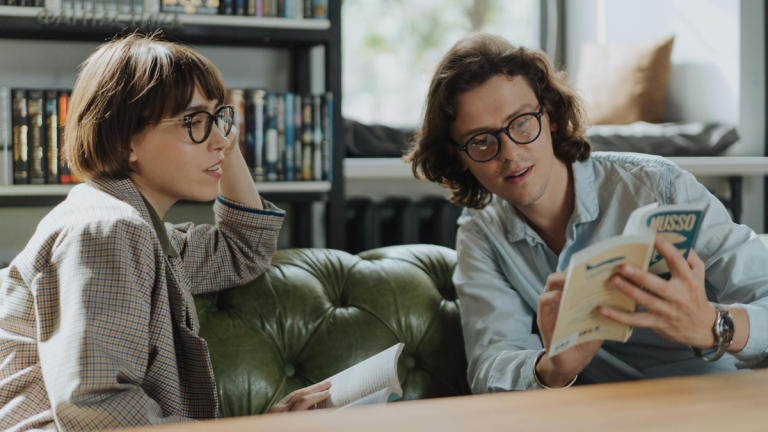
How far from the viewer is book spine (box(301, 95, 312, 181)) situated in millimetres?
1978

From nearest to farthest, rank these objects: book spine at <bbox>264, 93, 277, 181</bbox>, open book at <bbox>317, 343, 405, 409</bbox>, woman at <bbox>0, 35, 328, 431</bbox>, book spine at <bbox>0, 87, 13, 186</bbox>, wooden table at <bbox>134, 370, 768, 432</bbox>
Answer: wooden table at <bbox>134, 370, 768, 432</bbox> < woman at <bbox>0, 35, 328, 431</bbox> < open book at <bbox>317, 343, 405, 409</bbox> < book spine at <bbox>0, 87, 13, 186</bbox> < book spine at <bbox>264, 93, 277, 181</bbox>

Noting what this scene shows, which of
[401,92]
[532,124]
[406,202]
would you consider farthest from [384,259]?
[401,92]

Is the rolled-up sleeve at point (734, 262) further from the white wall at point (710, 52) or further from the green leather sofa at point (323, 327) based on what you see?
the white wall at point (710, 52)

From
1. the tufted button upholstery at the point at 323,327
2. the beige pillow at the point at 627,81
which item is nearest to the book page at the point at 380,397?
the tufted button upholstery at the point at 323,327

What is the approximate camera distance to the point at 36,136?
172 cm

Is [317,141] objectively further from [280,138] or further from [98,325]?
[98,325]

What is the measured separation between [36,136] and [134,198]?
78 centimetres

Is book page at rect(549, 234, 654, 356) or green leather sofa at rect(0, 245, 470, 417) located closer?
book page at rect(549, 234, 654, 356)

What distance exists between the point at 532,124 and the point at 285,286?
653mm

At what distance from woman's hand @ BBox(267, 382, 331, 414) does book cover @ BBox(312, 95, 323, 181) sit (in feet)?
3.05

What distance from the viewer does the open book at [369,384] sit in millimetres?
1003

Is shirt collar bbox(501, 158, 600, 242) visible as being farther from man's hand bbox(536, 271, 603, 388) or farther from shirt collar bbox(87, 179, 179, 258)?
shirt collar bbox(87, 179, 179, 258)

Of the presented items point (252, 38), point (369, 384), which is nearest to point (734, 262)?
point (369, 384)

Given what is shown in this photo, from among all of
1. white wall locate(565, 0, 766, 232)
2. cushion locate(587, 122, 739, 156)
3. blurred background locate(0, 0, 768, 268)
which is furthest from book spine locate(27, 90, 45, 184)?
white wall locate(565, 0, 766, 232)
